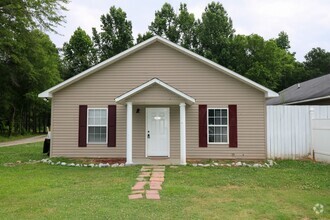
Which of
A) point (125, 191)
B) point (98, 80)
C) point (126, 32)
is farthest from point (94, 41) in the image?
point (125, 191)

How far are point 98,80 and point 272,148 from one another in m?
7.18

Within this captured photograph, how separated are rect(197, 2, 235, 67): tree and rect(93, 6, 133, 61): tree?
8.48 meters

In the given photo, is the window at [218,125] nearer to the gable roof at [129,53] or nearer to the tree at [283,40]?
the gable roof at [129,53]

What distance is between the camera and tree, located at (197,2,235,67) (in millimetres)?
33906

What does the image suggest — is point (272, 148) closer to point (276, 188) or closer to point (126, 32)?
point (276, 188)

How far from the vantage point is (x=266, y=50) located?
34.9 metres

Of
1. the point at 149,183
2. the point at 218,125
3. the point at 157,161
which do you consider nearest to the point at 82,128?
the point at 157,161

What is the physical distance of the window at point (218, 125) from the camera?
12.2 metres

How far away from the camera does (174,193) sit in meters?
6.64

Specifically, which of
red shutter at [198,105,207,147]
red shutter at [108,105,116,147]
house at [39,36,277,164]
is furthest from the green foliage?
red shutter at [198,105,207,147]

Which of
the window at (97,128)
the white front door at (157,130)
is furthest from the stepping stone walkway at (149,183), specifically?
the window at (97,128)

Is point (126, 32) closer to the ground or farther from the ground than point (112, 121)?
farther from the ground

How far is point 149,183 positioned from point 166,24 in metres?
32.4

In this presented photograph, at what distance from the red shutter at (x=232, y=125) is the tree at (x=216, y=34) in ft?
71.8
